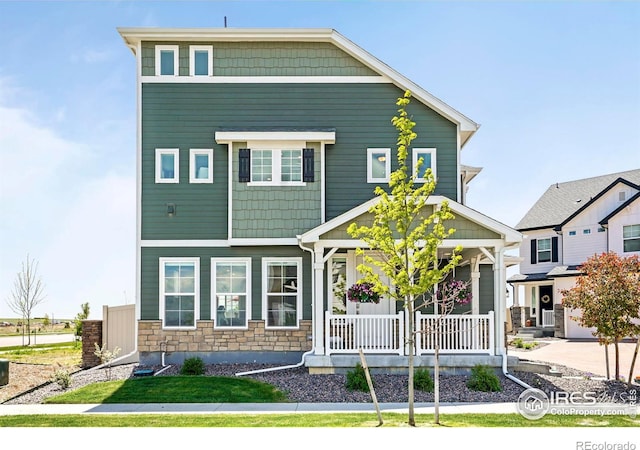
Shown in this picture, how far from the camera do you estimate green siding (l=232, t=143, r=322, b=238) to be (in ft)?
59.4

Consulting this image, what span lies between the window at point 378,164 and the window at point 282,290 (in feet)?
10.4

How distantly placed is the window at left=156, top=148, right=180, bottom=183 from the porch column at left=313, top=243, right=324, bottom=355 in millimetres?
4872

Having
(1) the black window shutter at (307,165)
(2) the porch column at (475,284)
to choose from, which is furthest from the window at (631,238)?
(1) the black window shutter at (307,165)

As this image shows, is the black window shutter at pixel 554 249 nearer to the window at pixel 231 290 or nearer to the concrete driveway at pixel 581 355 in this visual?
the concrete driveway at pixel 581 355

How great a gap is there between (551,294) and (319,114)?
21758 mm

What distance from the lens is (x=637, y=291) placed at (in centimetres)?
1563

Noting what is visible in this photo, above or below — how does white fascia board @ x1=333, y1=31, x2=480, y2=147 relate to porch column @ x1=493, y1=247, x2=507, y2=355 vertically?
above

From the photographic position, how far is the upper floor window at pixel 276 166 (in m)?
18.2

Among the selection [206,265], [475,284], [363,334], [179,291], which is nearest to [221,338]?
[179,291]

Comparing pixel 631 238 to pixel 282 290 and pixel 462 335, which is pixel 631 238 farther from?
pixel 282 290

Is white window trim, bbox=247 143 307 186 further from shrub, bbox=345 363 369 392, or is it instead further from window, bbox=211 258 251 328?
shrub, bbox=345 363 369 392

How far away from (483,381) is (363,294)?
3.75 metres

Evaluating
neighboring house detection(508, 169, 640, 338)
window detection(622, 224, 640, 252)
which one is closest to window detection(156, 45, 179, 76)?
neighboring house detection(508, 169, 640, 338)
